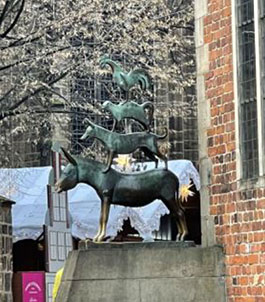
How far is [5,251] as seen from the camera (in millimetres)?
23219

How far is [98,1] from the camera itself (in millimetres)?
24891

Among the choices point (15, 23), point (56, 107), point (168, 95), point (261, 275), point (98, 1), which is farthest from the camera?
point (168, 95)

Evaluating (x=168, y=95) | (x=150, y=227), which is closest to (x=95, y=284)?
(x=150, y=227)

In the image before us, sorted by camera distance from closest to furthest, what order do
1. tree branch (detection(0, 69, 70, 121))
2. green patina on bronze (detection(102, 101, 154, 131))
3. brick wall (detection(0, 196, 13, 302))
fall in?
green patina on bronze (detection(102, 101, 154, 131)), brick wall (detection(0, 196, 13, 302)), tree branch (detection(0, 69, 70, 121))

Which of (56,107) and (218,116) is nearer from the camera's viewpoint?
(218,116)

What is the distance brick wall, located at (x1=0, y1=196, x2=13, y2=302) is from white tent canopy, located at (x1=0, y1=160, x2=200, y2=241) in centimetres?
238

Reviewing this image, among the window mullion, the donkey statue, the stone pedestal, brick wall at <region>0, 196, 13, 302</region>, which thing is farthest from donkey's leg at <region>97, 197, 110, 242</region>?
brick wall at <region>0, 196, 13, 302</region>

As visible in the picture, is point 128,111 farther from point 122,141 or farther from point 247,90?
point 247,90

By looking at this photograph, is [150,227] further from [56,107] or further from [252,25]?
[252,25]

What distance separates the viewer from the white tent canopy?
2562cm

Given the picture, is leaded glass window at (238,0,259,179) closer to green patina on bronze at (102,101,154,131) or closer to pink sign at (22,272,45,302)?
green patina on bronze at (102,101,154,131)

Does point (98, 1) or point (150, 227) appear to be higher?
point (98, 1)

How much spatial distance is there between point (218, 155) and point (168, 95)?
18.3 m

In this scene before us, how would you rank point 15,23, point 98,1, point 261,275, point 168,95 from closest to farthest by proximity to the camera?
point 261,275 → point 15,23 → point 98,1 → point 168,95
